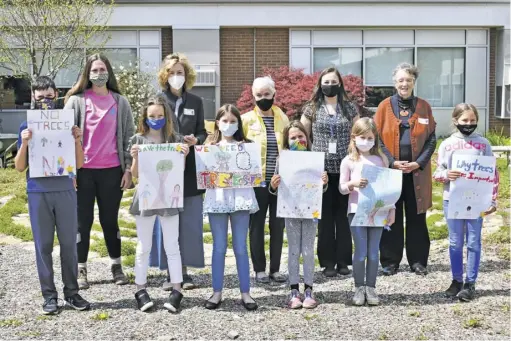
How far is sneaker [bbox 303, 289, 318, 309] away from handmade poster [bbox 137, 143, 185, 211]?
52.9 inches

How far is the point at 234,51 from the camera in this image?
1870 centimetres

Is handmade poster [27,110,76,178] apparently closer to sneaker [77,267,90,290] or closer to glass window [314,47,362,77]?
sneaker [77,267,90,290]

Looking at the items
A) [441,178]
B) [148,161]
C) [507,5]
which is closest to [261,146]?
[148,161]

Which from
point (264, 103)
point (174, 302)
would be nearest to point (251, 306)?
point (174, 302)

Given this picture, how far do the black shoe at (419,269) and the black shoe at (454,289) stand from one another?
2.19ft

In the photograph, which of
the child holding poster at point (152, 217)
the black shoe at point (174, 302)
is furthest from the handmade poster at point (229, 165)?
the black shoe at point (174, 302)

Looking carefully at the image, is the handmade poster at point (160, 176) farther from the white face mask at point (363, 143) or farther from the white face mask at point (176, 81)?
the white face mask at point (363, 143)

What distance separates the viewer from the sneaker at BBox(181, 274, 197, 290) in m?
6.46

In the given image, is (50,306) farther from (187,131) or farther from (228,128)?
(228,128)

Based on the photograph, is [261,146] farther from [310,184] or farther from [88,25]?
[88,25]

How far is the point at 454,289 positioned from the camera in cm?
619

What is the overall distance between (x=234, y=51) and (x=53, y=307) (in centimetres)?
1384

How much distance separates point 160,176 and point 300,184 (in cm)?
122

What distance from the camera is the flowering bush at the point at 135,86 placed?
55.9ft
